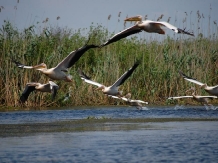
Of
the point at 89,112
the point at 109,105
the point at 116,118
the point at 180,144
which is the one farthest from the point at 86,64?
the point at 180,144

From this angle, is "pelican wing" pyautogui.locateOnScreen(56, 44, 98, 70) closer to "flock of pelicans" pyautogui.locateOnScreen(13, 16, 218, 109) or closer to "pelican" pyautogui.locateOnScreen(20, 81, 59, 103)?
"flock of pelicans" pyautogui.locateOnScreen(13, 16, 218, 109)

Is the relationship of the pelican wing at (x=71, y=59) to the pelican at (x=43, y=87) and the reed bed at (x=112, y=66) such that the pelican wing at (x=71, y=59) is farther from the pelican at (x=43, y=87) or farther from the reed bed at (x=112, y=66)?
the reed bed at (x=112, y=66)

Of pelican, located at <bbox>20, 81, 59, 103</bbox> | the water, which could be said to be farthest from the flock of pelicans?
the water

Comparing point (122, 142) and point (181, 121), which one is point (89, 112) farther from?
point (122, 142)

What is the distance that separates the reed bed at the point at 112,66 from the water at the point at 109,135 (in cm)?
109

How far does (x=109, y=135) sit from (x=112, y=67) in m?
8.43

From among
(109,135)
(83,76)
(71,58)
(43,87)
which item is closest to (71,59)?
(71,58)

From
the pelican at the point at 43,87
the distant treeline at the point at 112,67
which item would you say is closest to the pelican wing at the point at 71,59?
the pelican at the point at 43,87

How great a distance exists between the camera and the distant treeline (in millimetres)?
19625

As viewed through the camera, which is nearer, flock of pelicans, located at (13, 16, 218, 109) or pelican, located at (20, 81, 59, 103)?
flock of pelicans, located at (13, 16, 218, 109)

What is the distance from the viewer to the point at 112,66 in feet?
70.4

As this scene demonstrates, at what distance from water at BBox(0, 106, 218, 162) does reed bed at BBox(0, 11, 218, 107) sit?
1.09m

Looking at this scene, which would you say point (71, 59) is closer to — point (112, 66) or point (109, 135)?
point (109, 135)

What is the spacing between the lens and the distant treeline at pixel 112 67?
19.6 metres
